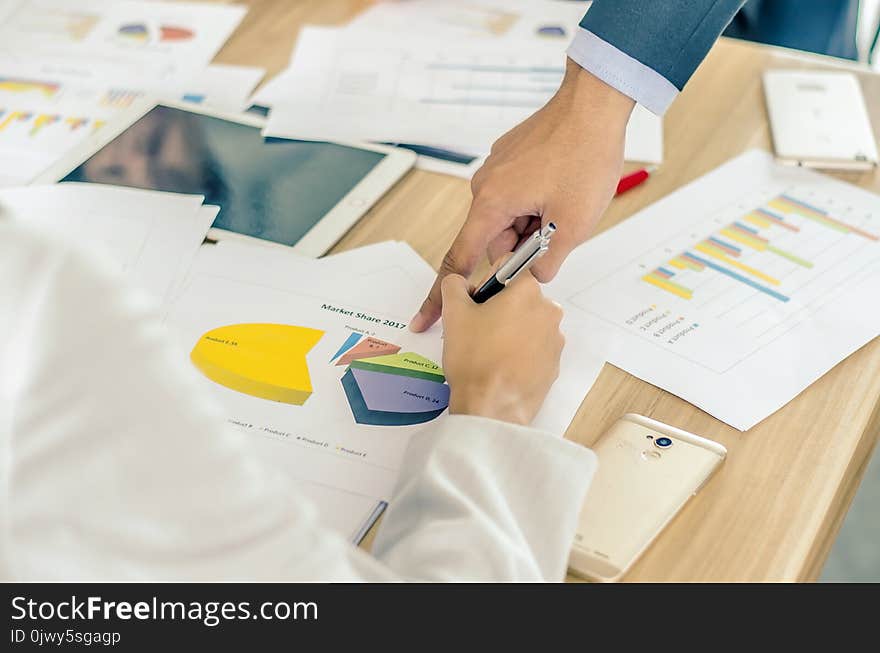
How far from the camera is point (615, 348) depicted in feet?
2.57

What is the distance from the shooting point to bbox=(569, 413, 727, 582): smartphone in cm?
61

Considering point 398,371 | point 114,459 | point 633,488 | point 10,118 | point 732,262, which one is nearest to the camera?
point 114,459

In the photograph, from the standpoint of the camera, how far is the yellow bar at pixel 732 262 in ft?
2.78

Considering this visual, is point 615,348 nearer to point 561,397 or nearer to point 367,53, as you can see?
point 561,397

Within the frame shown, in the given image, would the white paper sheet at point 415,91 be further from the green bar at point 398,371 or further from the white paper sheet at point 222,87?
the green bar at point 398,371

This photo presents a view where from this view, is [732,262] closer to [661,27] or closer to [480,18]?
[661,27]

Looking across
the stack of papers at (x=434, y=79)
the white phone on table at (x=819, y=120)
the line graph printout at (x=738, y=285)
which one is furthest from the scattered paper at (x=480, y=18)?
the line graph printout at (x=738, y=285)

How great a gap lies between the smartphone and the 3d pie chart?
0.45 ft

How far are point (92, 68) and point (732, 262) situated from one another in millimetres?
832

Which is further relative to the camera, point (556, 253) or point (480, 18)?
point (480, 18)

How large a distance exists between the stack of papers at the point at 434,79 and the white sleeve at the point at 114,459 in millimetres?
660

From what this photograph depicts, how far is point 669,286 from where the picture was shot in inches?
33.3

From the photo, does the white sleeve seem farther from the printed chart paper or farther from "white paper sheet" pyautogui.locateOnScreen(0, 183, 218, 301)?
"white paper sheet" pyautogui.locateOnScreen(0, 183, 218, 301)
